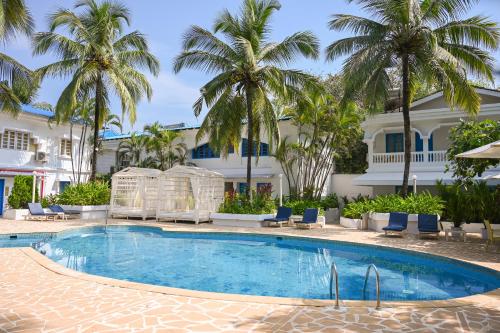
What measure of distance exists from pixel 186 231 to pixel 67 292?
10.4m

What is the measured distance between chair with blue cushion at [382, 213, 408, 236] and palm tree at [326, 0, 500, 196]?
261cm

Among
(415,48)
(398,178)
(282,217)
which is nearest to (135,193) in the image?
(282,217)

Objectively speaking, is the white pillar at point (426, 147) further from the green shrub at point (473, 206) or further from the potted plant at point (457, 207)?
the potted plant at point (457, 207)

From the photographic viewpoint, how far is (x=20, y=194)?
Answer: 893 inches

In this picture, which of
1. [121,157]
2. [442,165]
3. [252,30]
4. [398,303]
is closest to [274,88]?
[252,30]

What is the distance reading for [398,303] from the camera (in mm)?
6633

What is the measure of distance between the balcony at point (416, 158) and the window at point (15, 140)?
76.0ft

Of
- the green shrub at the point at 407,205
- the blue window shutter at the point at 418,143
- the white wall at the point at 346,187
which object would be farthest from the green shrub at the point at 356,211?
the blue window shutter at the point at 418,143

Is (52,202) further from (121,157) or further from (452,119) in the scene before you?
(452,119)

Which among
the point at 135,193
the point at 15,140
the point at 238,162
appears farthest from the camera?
the point at 238,162

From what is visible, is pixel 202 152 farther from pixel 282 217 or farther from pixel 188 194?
pixel 282 217

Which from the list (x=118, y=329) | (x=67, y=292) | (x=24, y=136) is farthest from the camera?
(x=24, y=136)

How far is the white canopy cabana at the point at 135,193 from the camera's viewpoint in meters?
22.6

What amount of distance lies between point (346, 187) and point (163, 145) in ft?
48.1
